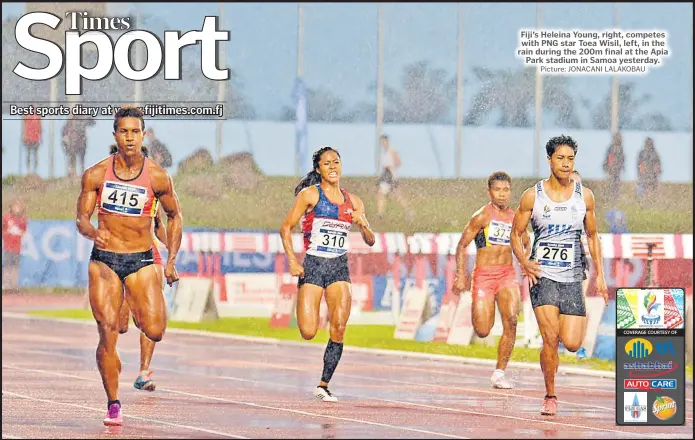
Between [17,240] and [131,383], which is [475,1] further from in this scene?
[17,240]

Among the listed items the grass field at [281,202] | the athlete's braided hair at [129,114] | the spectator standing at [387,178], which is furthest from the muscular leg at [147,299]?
the spectator standing at [387,178]

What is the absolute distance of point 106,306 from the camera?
15148 mm

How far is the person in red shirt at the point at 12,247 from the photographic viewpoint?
27.4m

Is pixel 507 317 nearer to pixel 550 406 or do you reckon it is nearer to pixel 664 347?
pixel 550 406

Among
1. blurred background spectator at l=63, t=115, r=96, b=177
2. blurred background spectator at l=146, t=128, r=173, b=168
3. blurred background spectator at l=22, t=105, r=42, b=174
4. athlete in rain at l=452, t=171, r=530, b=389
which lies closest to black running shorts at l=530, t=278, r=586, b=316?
athlete in rain at l=452, t=171, r=530, b=389

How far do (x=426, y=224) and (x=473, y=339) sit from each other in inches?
142

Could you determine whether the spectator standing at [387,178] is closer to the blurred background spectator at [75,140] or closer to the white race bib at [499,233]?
the white race bib at [499,233]

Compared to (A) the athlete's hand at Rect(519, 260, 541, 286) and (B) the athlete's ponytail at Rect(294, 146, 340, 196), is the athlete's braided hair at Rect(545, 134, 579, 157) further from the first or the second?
(B) the athlete's ponytail at Rect(294, 146, 340, 196)

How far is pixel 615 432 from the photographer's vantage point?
52.7 feet

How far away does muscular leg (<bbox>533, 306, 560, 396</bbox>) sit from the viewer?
16109mm

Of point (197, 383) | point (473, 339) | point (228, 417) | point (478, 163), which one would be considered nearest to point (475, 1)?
point (478, 163)

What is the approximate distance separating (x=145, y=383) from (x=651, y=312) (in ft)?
17.0

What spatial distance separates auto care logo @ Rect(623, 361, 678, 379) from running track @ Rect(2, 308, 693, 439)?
0.67m

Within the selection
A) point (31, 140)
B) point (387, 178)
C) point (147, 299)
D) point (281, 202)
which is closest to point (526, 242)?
point (281, 202)
